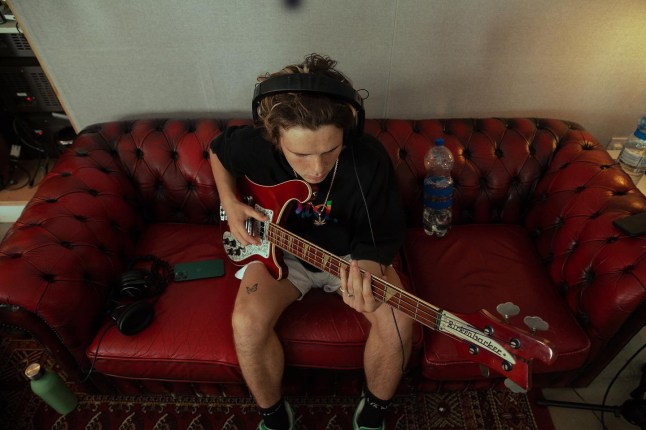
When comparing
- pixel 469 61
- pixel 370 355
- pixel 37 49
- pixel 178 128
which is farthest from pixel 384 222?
pixel 37 49

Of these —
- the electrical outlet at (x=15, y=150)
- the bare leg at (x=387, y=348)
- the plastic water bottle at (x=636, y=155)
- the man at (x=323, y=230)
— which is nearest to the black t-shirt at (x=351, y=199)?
the man at (x=323, y=230)

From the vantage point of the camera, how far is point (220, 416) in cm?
142

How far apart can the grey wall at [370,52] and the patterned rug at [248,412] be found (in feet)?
3.91

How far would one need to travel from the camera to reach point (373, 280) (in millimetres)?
1032

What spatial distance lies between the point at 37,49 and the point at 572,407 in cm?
248

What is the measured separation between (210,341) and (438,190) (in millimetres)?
1002

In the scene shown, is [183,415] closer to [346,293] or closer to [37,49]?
[346,293]

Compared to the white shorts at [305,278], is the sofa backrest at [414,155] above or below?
above

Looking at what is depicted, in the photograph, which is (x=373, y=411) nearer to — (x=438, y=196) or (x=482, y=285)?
(x=482, y=285)

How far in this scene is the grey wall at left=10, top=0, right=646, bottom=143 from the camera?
144 centimetres

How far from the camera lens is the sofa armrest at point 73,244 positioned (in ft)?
3.62

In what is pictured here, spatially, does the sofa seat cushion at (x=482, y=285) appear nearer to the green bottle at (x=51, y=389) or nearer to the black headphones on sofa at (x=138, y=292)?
the black headphones on sofa at (x=138, y=292)

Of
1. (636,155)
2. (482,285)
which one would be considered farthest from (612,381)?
(636,155)

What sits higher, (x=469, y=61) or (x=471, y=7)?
(x=471, y=7)
